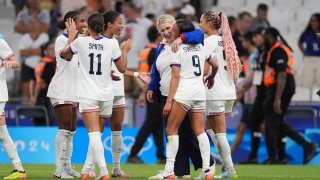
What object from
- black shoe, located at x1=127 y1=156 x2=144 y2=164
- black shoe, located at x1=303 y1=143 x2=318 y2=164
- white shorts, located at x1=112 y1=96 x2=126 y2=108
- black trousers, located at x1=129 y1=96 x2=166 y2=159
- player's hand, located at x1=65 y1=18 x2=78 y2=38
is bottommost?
black shoe, located at x1=127 y1=156 x2=144 y2=164

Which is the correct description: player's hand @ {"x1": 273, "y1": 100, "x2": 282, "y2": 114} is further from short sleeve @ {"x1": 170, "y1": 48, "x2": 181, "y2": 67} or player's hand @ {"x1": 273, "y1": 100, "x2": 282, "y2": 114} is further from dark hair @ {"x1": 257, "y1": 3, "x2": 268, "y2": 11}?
short sleeve @ {"x1": 170, "y1": 48, "x2": 181, "y2": 67}

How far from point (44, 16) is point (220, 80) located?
1145 cm

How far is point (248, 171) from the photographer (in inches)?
712

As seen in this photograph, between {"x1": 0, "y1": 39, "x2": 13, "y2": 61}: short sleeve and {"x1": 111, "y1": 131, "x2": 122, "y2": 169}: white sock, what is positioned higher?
{"x1": 0, "y1": 39, "x2": 13, "y2": 61}: short sleeve

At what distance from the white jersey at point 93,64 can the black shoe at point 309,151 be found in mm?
8133

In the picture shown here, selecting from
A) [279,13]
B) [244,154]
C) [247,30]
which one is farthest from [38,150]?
[279,13]

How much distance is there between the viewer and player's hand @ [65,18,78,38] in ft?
47.4

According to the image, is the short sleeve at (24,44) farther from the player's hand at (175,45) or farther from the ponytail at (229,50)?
the player's hand at (175,45)

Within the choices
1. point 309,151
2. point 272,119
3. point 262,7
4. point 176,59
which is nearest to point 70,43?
point 176,59

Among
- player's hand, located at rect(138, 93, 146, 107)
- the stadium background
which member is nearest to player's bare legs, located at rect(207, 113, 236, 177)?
the stadium background

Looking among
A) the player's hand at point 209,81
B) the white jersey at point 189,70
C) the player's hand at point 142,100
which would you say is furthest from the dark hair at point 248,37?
the white jersey at point 189,70

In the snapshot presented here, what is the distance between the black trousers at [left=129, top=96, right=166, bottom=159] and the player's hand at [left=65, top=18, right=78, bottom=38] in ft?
20.2

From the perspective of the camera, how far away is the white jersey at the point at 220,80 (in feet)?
49.9

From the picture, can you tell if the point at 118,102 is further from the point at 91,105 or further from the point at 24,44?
the point at 24,44
